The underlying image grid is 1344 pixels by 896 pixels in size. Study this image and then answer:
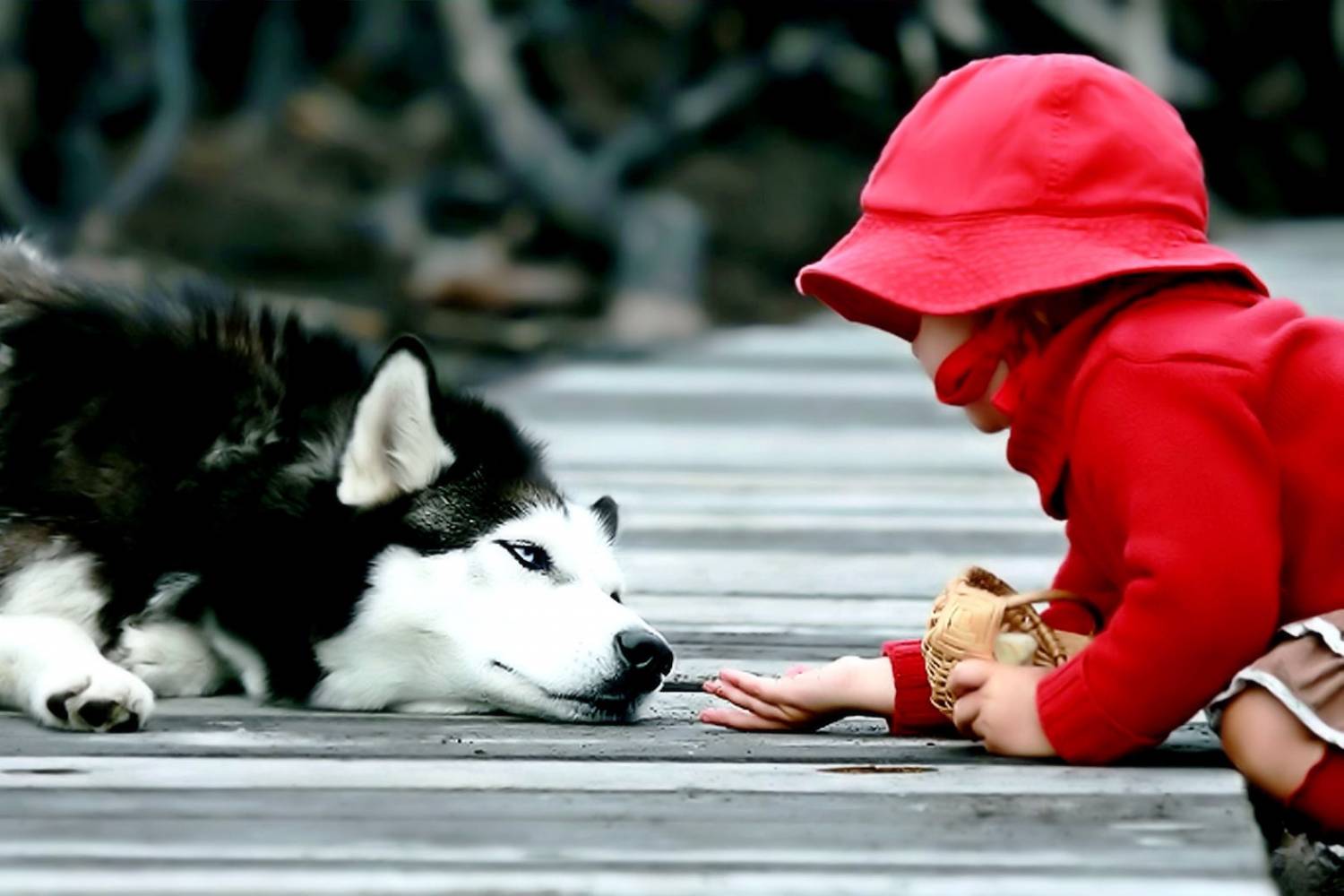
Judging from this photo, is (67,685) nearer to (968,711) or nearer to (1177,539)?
(968,711)

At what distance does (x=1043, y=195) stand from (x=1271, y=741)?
0.62m

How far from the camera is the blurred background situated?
36.2 feet

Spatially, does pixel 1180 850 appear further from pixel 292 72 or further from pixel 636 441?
pixel 292 72

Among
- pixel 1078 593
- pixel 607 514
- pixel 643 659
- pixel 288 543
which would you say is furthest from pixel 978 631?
pixel 288 543

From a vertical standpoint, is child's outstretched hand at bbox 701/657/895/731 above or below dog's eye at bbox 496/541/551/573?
below

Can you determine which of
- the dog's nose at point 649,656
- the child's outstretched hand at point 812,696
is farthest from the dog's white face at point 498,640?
the child's outstretched hand at point 812,696

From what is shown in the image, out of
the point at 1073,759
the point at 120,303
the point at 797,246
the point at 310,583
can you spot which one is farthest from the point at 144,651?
the point at 797,246

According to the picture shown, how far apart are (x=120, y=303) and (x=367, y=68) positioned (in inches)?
420

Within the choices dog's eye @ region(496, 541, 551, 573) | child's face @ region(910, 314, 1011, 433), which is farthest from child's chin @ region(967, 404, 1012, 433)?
dog's eye @ region(496, 541, 551, 573)

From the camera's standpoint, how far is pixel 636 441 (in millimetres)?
5125

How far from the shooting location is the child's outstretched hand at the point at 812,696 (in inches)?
102

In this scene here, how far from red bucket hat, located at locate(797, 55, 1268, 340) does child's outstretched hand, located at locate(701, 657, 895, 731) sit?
0.46 metres

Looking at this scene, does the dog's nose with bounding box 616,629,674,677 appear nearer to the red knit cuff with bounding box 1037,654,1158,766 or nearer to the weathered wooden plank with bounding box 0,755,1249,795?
the weathered wooden plank with bounding box 0,755,1249,795

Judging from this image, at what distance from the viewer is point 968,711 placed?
2.45 meters
